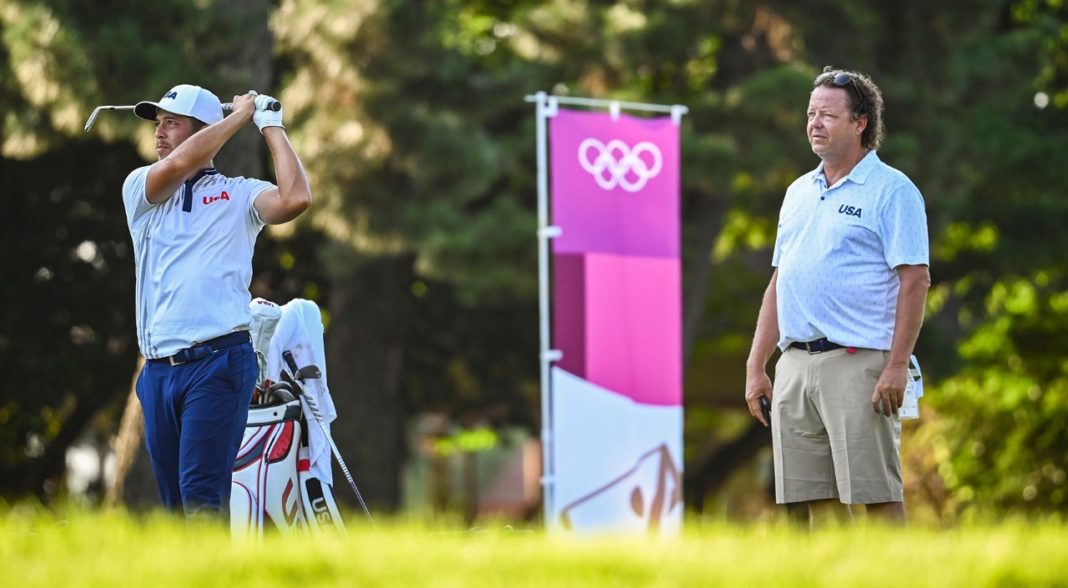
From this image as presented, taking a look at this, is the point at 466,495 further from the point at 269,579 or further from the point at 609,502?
the point at 269,579

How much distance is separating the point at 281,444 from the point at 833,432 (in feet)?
8.08

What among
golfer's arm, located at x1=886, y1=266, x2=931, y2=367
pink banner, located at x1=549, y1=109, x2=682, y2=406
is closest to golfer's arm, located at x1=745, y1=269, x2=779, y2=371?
golfer's arm, located at x1=886, y1=266, x2=931, y2=367

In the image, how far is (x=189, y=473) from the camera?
5883mm

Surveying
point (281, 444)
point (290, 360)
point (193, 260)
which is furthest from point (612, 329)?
point (193, 260)

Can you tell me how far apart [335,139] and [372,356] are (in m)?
4.66

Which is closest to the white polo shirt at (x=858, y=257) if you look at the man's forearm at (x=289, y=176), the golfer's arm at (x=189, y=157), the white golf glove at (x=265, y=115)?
the man's forearm at (x=289, y=176)

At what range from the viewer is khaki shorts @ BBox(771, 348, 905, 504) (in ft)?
18.4

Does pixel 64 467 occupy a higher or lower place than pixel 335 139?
lower

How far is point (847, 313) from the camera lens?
225 inches

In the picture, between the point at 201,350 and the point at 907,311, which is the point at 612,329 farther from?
the point at 907,311

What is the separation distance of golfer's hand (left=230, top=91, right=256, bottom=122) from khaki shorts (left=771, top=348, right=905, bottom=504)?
2027 millimetres

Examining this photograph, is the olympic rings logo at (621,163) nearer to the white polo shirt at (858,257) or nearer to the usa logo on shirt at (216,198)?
the usa logo on shirt at (216,198)

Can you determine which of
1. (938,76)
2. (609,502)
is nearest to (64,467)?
(938,76)

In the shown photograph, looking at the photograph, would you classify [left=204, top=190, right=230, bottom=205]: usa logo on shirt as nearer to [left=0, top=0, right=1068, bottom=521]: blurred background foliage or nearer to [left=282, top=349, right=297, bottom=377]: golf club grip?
[left=282, top=349, right=297, bottom=377]: golf club grip
